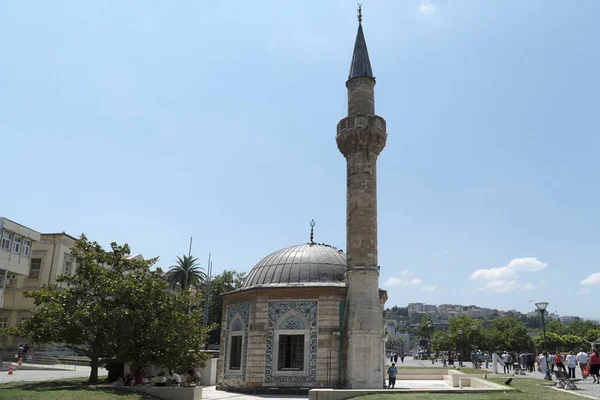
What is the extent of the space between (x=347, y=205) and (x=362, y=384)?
7227 millimetres

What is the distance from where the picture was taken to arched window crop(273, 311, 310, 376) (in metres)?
19.8

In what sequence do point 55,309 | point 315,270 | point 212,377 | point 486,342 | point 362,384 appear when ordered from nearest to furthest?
point 55,309 → point 362,384 → point 315,270 → point 212,377 → point 486,342

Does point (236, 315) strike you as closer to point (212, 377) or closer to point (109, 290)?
point (212, 377)

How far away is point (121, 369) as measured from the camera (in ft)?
63.0

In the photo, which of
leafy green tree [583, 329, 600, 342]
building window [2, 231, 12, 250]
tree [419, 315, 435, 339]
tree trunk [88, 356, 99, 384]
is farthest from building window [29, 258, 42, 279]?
leafy green tree [583, 329, 600, 342]

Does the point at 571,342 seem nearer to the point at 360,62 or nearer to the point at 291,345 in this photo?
the point at 291,345

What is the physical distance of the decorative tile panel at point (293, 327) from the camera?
64.1 feet

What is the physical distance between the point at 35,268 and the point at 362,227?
2738cm

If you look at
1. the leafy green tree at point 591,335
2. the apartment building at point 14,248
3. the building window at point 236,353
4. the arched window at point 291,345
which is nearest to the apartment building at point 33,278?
the apartment building at point 14,248

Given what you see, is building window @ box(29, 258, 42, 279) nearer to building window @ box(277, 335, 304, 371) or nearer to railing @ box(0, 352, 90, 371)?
railing @ box(0, 352, 90, 371)

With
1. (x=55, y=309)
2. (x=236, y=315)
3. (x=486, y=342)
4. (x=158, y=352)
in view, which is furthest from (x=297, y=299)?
(x=486, y=342)

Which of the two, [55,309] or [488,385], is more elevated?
[55,309]

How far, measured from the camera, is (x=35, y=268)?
35531 millimetres

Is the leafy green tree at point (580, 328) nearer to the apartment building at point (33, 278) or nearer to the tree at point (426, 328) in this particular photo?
the tree at point (426, 328)
